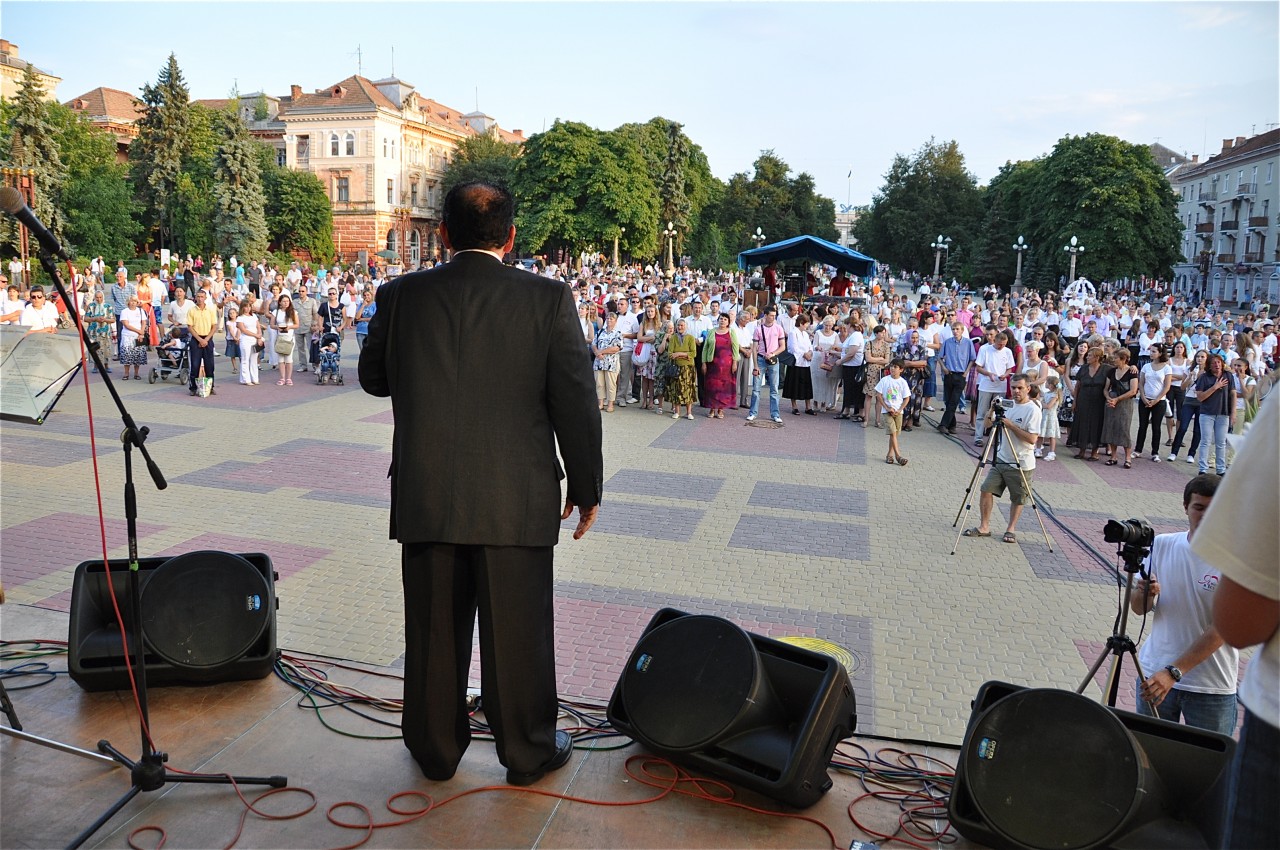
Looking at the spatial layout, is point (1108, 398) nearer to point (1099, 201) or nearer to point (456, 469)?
point (456, 469)

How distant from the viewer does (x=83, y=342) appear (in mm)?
3621

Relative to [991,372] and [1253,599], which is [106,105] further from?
[1253,599]

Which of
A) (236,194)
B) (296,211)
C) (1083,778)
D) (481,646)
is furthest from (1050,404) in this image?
(296,211)

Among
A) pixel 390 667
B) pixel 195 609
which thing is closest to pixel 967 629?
pixel 390 667

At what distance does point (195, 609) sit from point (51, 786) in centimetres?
93

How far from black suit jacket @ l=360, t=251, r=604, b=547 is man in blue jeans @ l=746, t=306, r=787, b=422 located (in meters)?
12.0

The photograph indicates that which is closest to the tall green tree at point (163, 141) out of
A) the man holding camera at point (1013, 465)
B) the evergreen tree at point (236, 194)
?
the evergreen tree at point (236, 194)

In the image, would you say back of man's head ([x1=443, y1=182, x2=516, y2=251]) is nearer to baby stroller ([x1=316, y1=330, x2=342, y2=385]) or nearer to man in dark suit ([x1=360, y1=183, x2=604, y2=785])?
man in dark suit ([x1=360, y1=183, x2=604, y2=785])

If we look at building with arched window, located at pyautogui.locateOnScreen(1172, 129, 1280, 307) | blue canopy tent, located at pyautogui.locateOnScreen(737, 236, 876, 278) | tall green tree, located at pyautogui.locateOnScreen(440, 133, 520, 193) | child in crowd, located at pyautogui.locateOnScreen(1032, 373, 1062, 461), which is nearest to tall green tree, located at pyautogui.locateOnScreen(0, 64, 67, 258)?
blue canopy tent, located at pyautogui.locateOnScreen(737, 236, 876, 278)

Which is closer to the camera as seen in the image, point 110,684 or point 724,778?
point 724,778

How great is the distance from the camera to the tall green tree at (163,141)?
53.5 meters

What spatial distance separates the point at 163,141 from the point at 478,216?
58.7 m

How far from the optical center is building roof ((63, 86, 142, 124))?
3118 inches

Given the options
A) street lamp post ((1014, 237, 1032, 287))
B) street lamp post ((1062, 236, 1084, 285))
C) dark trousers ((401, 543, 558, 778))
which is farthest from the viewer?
street lamp post ((1014, 237, 1032, 287))
